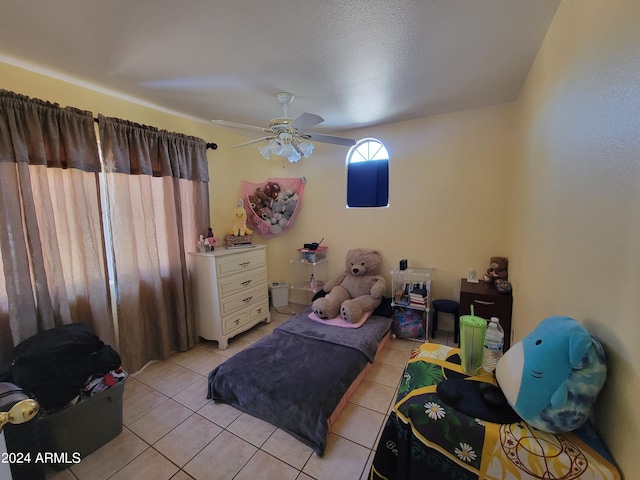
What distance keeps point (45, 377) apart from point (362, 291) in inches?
103

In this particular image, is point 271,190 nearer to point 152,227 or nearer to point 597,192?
point 152,227

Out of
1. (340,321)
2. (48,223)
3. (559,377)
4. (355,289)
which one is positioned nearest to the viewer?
(559,377)

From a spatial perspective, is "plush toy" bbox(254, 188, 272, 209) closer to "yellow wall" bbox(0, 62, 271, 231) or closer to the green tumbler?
"yellow wall" bbox(0, 62, 271, 231)

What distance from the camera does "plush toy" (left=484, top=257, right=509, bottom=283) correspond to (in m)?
2.55

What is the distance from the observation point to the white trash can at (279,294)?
12.2 ft

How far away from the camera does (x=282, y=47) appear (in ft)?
5.21

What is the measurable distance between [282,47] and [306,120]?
47cm

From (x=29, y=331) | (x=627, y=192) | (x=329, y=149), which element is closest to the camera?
(x=627, y=192)

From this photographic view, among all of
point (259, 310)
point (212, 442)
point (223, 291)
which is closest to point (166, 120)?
point (223, 291)

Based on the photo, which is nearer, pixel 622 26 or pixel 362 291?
pixel 622 26

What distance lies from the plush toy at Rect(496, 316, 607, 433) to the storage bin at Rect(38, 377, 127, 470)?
2.20 meters

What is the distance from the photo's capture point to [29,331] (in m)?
1.72

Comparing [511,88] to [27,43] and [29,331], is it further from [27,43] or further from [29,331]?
[29,331]

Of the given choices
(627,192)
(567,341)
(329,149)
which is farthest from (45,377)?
(329,149)
